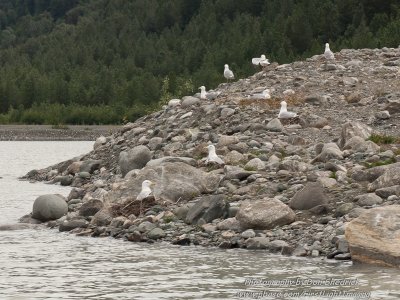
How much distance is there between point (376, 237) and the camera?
20.1 metres

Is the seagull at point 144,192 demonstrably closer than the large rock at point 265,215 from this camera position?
No

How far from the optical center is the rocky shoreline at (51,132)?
12119cm

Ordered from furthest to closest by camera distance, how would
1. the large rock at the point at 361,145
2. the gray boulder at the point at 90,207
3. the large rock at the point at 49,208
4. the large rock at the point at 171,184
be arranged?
the large rock at the point at 361,145 → the large rock at the point at 49,208 → the gray boulder at the point at 90,207 → the large rock at the point at 171,184

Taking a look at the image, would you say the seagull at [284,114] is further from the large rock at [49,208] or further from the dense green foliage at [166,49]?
the dense green foliage at [166,49]

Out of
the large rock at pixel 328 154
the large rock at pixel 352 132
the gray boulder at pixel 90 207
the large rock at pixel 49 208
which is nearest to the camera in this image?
the gray boulder at pixel 90 207

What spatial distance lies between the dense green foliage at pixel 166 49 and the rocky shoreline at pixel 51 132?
4.31 meters

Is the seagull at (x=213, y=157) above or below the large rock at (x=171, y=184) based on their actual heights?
above

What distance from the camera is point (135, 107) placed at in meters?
131

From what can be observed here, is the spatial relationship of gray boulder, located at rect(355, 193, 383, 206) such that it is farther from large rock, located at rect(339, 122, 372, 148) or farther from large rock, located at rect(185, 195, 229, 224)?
large rock, located at rect(339, 122, 372, 148)

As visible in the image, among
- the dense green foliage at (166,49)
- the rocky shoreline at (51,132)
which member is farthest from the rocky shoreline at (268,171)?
the rocky shoreline at (51,132)

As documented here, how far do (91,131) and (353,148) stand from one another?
95.7 m

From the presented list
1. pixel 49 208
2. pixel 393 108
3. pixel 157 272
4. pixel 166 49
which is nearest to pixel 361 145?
pixel 393 108

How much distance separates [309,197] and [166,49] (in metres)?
142

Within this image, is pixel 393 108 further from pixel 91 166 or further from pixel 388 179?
pixel 91 166
